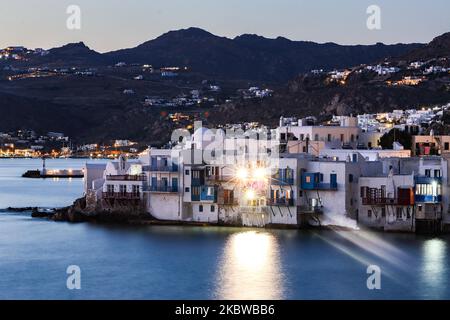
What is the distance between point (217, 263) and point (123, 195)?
31.9 ft

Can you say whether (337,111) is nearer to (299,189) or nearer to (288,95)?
(288,95)

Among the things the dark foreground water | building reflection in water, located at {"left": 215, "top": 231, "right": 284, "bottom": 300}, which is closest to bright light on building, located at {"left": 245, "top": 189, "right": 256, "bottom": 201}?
the dark foreground water

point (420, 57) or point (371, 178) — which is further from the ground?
point (420, 57)

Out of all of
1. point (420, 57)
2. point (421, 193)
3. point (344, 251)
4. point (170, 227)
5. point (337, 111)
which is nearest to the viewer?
point (344, 251)

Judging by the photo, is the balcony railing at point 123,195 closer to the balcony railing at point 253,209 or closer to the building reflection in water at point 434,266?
the balcony railing at point 253,209

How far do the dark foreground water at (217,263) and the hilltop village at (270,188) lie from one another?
91 centimetres

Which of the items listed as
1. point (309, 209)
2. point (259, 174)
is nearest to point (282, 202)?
point (309, 209)

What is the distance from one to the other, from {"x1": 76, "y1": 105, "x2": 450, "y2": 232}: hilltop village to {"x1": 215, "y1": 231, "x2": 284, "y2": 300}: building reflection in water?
5.17ft

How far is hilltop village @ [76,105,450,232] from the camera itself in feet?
125

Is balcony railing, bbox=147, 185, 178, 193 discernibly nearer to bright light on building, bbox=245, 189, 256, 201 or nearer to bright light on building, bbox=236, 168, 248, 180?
bright light on building, bbox=236, 168, 248, 180

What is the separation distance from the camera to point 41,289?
30.4 meters

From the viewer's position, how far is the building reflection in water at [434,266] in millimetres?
29844
